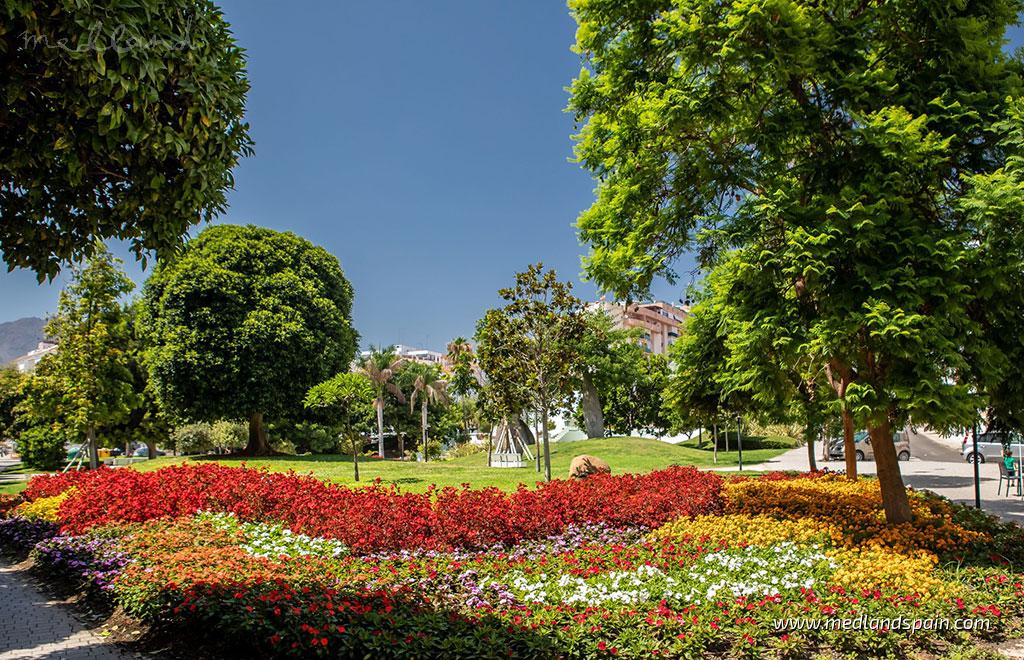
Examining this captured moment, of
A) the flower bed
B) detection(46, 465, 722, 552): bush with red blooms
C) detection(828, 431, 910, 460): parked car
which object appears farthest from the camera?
detection(828, 431, 910, 460): parked car

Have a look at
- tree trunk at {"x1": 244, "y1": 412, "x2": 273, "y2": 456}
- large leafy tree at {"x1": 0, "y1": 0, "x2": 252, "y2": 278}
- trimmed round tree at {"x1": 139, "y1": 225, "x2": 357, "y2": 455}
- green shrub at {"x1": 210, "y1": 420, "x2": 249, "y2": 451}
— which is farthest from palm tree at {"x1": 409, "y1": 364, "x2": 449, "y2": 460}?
large leafy tree at {"x1": 0, "y1": 0, "x2": 252, "y2": 278}

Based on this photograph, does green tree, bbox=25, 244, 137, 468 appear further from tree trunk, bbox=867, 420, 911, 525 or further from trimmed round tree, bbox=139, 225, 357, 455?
tree trunk, bbox=867, 420, 911, 525

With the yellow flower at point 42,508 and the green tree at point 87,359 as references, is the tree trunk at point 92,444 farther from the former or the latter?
the yellow flower at point 42,508

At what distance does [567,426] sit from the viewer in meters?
55.9

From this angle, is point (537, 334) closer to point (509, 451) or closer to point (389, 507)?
point (389, 507)

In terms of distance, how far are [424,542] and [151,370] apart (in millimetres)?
25898

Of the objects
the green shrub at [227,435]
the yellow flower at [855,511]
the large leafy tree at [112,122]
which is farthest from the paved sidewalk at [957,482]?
the green shrub at [227,435]

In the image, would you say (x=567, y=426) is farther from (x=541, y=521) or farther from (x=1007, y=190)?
(x=1007, y=190)

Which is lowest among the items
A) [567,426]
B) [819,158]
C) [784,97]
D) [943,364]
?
[567,426]

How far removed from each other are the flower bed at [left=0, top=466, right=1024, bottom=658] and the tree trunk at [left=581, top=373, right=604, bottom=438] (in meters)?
29.7

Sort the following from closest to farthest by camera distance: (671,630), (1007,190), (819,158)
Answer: (671,630) → (1007,190) → (819,158)

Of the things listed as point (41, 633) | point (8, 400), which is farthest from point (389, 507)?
point (8, 400)

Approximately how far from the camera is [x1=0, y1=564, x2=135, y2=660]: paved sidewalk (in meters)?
6.12

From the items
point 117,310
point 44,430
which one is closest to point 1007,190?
point 117,310
